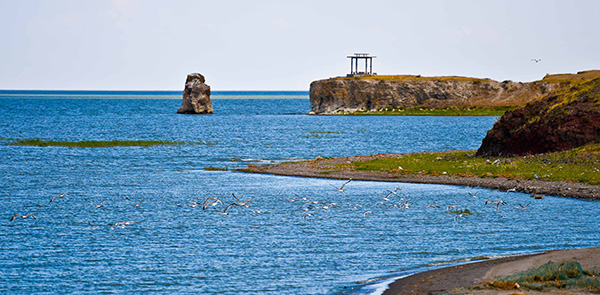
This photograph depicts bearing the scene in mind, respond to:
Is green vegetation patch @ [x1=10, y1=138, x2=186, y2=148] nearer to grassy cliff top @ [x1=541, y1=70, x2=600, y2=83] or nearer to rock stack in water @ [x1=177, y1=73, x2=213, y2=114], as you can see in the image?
rock stack in water @ [x1=177, y1=73, x2=213, y2=114]

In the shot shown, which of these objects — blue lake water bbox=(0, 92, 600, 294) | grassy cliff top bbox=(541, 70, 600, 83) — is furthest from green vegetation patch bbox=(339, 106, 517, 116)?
blue lake water bbox=(0, 92, 600, 294)

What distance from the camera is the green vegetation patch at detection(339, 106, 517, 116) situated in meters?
167

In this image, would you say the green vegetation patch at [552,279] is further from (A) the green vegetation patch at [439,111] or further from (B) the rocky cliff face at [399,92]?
(B) the rocky cliff face at [399,92]

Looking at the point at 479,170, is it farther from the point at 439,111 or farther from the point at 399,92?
the point at 399,92

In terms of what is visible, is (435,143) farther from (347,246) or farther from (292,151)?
(347,246)

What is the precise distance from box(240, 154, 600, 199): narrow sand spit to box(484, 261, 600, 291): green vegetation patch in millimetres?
19121

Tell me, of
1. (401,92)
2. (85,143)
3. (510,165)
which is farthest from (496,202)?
(401,92)

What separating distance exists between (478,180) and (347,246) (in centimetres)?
2031

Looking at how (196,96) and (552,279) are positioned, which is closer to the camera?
(552,279)

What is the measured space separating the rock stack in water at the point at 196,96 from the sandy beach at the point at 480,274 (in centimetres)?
14767

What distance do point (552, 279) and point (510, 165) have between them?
98.1 feet

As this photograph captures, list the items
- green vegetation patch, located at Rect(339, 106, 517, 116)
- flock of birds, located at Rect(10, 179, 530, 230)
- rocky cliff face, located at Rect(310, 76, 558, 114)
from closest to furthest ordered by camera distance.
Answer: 1. flock of birds, located at Rect(10, 179, 530, 230)
2. green vegetation patch, located at Rect(339, 106, 517, 116)
3. rocky cliff face, located at Rect(310, 76, 558, 114)

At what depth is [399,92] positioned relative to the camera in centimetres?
18175

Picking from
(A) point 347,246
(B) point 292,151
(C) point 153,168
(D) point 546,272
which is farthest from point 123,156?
(D) point 546,272
